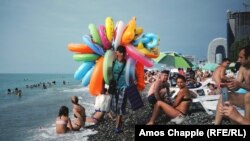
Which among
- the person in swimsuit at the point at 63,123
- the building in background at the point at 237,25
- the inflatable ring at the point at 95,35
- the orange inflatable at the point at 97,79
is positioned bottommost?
the person in swimsuit at the point at 63,123

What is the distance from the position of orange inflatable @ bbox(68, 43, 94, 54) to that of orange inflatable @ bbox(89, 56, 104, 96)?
428 millimetres

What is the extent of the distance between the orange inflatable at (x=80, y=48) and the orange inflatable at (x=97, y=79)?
1.40 ft

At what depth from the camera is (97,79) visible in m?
7.52

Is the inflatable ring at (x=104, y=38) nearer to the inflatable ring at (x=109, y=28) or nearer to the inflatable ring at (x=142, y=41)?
the inflatable ring at (x=109, y=28)

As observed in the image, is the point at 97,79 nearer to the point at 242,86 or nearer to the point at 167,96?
the point at 167,96

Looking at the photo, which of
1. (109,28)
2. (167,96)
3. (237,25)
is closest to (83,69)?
(109,28)

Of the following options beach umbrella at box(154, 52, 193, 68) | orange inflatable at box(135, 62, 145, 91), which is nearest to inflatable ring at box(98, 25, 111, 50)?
orange inflatable at box(135, 62, 145, 91)

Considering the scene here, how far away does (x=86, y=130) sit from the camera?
29.3 feet

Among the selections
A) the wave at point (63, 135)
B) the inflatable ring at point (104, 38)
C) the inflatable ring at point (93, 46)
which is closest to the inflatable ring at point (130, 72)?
the inflatable ring at point (104, 38)

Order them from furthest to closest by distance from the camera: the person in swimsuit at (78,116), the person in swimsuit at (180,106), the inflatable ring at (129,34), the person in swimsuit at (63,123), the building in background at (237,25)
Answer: the building in background at (237,25), the person in swimsuit at (78,116), the person in swimsuit at (63,123), the inflatable ring at (129,34), the person in swimsuit at (180,106)

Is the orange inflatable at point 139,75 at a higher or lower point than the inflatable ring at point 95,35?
lower

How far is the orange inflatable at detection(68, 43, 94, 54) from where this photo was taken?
311 inches

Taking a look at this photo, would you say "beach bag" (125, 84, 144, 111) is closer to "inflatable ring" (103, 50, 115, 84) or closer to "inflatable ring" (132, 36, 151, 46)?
"inflatable ring" (103, 50, 115, 84)

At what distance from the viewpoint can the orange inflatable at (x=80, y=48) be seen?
789cm
